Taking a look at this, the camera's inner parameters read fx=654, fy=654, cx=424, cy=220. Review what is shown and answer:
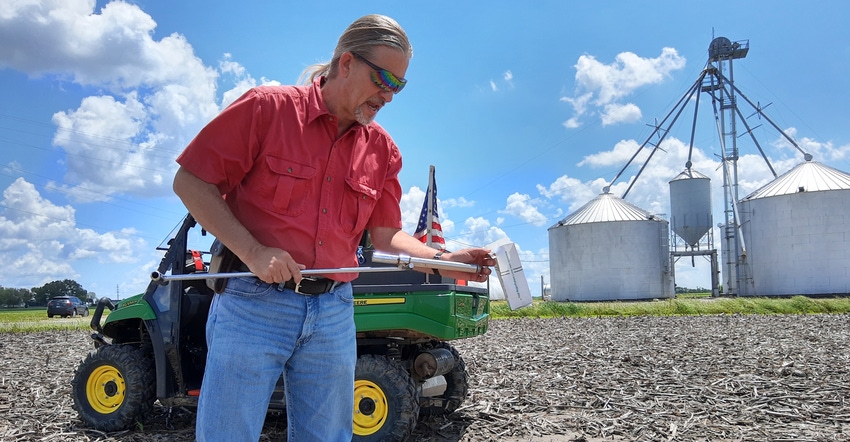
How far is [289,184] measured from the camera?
2.19 m

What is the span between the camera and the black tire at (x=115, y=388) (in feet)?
19.2

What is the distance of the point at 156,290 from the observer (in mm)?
5996

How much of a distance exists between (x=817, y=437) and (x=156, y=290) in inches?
229

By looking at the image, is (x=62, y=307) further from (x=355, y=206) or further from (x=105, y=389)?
(x=355, y=206)

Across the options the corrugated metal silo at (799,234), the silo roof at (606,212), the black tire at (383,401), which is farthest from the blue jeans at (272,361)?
the silo roof at (606,212)

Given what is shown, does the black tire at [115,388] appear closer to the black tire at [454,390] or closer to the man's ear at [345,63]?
the black tire at [454,390]

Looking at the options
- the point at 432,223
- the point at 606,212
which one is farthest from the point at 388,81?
the point at 606,212

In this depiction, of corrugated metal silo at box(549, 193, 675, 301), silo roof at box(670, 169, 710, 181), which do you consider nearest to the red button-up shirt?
corrugated metal silo at box(549, 193, 675, 301)

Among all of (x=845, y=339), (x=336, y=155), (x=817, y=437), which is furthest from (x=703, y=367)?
(x=336, y=155)

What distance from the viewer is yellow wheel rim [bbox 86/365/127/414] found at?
5980 mm

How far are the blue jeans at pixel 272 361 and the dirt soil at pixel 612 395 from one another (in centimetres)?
354

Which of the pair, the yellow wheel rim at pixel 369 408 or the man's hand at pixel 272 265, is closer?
the man's hand at pixel 272 265

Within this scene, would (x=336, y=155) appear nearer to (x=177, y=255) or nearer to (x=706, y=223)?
(x=177, y=255)

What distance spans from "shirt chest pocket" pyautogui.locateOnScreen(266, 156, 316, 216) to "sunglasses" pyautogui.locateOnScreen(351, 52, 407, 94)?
385 millimetres
